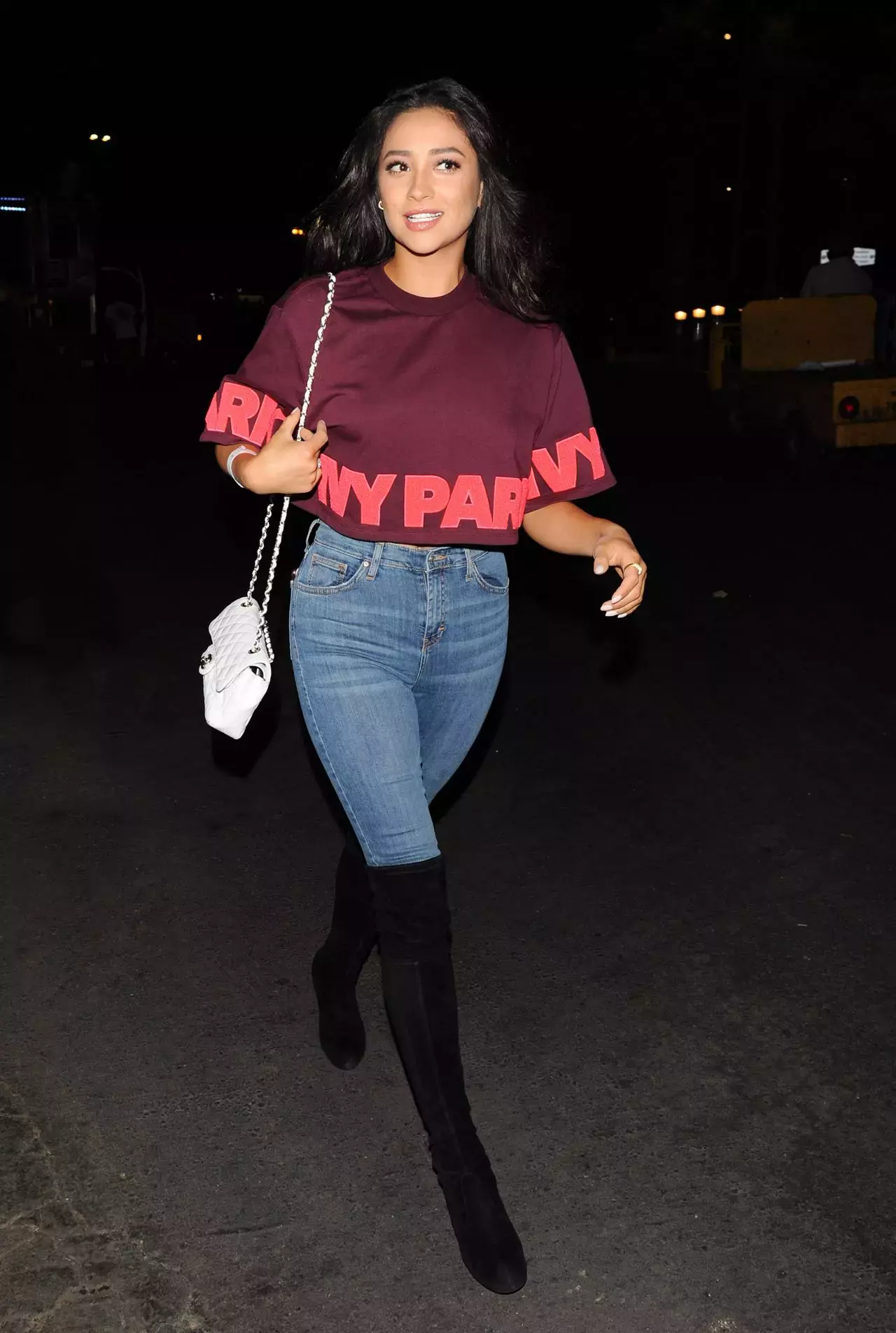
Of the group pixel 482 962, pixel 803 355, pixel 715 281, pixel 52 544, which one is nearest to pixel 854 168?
pixel 715 281

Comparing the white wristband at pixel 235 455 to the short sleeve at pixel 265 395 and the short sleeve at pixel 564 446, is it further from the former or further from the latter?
the short sleeve at pixel 564 446

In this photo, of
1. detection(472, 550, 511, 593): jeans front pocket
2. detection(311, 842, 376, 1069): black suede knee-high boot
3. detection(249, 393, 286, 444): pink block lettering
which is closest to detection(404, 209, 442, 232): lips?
detection(249, 393, 286, 444): pink block lettering

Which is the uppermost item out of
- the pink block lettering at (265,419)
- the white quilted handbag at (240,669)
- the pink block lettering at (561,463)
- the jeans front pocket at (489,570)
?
the pink block lettering at (265,419)

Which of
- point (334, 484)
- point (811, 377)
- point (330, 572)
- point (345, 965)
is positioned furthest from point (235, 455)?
point (811, 377)

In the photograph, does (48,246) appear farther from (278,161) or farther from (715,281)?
(715,281)

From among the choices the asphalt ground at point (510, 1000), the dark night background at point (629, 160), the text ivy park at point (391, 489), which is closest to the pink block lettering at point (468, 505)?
the text ivy park at point (391, 489)

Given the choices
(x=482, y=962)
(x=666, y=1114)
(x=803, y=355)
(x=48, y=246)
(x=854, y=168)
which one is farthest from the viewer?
(x=48, y=246)

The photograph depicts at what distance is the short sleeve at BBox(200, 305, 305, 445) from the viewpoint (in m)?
3.02

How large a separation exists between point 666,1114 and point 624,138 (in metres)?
45.2

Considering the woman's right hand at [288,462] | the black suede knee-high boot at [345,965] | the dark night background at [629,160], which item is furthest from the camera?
the dark night background at [629,160]

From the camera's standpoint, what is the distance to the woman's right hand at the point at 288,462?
2.83 metres

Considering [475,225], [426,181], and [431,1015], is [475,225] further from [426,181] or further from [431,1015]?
[431,1015]

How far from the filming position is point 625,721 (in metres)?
6.62

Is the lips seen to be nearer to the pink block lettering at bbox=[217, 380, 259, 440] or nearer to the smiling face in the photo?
the smiling face
